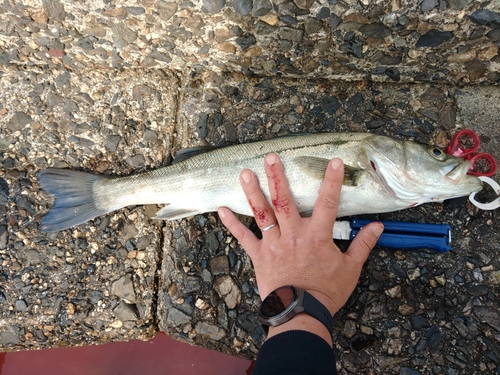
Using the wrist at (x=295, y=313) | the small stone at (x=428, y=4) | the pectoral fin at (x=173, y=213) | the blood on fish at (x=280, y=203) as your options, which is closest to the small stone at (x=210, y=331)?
the wrist at (x=295, y=313)

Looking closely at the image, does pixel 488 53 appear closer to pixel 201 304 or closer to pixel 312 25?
pixel 312 25

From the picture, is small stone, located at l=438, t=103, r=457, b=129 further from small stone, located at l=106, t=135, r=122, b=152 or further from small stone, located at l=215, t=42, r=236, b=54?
small stone, located at l=106, t=135, r=122, b=152

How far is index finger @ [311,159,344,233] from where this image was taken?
245 cm

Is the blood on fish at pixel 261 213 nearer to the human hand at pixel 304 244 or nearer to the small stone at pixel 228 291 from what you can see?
the human hand at pixel 304 244

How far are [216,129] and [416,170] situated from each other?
1.59 m

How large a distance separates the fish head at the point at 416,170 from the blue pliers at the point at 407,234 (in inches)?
7.3

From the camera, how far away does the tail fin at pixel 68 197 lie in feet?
9.43

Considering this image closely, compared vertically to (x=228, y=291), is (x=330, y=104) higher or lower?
higher

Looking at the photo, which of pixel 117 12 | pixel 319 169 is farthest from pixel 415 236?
pixel 117 12

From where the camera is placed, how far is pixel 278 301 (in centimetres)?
219

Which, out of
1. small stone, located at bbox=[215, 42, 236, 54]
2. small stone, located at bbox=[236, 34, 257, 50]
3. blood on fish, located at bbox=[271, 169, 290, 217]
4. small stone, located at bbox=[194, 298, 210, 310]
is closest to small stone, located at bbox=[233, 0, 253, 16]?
small stone, located at bbox=[236, 34, 257, 50]

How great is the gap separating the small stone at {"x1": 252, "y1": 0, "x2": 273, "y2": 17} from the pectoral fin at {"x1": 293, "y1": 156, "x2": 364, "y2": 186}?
1067 mm

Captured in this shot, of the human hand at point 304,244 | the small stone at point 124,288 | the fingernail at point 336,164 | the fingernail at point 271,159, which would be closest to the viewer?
the human hand at point 304,244

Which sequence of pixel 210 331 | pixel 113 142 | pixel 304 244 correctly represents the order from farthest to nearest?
pixel 113 142 → pixel 210 331 → pixel 304 244
